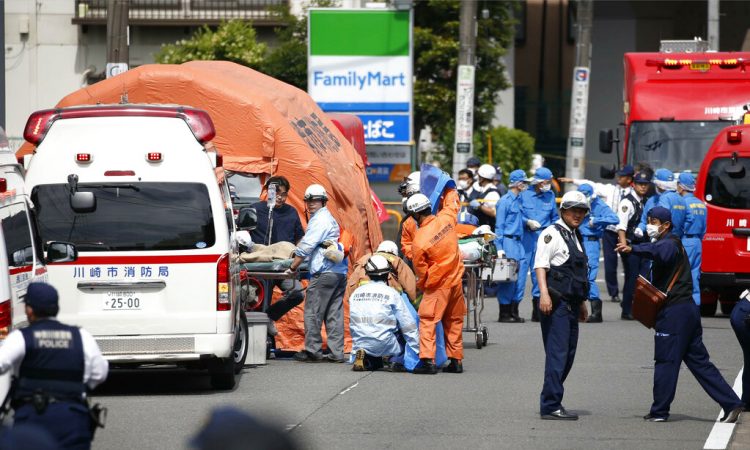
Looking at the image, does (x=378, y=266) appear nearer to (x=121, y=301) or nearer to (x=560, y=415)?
(x=121, y=301)

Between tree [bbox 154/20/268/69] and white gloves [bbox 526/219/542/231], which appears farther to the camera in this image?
tree [bbox 154/20/268/69]

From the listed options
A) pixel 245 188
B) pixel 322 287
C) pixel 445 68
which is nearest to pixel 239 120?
pixel 245 188

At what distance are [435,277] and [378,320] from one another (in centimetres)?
71

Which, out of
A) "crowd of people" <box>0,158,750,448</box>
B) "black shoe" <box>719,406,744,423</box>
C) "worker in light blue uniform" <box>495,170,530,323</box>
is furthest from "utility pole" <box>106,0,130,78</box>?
"black shoe" <box>719,406,744,423</box>

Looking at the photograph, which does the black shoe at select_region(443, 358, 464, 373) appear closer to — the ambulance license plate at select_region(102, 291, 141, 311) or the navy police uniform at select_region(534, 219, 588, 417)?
the navy police uniform at select_region(534, 219, 588, 417)

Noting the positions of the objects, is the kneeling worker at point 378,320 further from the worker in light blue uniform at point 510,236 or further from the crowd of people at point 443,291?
the worker in light blue uniform at point 510,236

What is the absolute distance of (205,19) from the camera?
127 feet

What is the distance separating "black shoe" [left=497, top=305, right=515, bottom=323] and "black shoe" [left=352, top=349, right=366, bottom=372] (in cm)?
489

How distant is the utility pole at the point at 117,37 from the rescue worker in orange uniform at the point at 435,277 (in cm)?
573

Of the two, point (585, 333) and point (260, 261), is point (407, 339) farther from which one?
point (585, 333)

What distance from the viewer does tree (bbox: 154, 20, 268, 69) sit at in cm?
3600

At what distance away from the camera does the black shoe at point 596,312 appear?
59.6 feet

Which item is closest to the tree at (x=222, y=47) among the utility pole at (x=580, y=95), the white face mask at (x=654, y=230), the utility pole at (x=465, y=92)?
the utility pole at (x=580, y=95)

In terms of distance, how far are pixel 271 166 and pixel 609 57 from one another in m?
36.3
